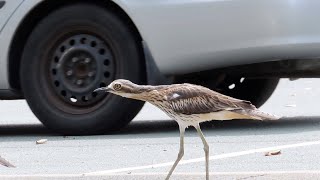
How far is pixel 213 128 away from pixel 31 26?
1.78 metres

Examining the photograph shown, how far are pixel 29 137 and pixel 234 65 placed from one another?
6.09 feet

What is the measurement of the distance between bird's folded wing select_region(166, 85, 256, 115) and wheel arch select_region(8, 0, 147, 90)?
2936 mm

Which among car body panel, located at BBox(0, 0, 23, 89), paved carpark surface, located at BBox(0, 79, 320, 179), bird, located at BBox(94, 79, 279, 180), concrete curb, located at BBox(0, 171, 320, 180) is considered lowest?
paved carpark surface, located at BBox(0, 79, 320, 179)

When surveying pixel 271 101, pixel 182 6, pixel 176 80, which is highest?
pixel 182 6

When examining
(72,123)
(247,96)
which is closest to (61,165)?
(72,123)

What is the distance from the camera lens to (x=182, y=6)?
8.21m

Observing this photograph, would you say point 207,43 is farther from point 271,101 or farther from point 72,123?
point 271,101

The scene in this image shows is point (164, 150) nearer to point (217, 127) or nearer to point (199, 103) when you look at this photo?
point (217, 127)

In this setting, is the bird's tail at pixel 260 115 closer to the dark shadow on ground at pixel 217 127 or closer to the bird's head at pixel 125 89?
the bird's head at pixel 125 89

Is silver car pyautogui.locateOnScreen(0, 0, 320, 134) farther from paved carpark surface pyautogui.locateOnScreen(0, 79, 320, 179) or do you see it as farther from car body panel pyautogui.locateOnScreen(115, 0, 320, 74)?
paved carpark surface pyautogui.locateOnScreen(0, 79, 320, 179)

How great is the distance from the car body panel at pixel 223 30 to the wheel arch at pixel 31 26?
216 mm

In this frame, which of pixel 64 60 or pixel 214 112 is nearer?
pixel 214 112

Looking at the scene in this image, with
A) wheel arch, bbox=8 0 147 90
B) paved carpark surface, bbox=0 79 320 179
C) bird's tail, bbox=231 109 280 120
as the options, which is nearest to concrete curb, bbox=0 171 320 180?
paved carpark surface, bbox=0 79 320 179

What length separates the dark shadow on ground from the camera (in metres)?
8.68
